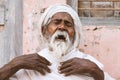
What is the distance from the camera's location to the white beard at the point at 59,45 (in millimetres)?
4018

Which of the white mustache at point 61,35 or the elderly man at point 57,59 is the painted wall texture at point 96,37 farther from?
the white mustache at point 61,35

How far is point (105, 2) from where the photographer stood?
481 cm

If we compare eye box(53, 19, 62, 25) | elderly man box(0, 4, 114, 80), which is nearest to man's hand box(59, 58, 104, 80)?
elderly man box(0, 4, 114, 80)

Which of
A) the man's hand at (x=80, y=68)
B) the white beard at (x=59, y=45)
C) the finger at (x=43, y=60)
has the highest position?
the white beard at (x=59, y=45)

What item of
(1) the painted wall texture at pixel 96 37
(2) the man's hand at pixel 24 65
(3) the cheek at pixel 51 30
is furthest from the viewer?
(1) the painted wall texture at pixel 96 37

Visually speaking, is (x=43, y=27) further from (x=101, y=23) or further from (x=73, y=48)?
(x=101, y=23)

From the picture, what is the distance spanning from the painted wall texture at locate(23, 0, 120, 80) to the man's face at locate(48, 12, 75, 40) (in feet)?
1.92

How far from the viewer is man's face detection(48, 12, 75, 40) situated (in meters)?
4.02

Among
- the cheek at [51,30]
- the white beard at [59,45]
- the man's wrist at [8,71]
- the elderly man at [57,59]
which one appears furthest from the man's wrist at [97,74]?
the man's wrist at [8,71]

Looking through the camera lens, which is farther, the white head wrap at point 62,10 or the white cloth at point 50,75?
the white head wrap at point 62,10

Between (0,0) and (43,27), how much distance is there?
0.75m

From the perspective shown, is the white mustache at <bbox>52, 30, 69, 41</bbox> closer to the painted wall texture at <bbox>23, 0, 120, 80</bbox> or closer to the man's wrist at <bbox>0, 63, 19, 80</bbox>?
the man's wrist at <bbox>0, 63, 19, 80</bbox>

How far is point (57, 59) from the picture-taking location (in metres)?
4.04

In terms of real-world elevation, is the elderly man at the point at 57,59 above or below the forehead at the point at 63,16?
below
